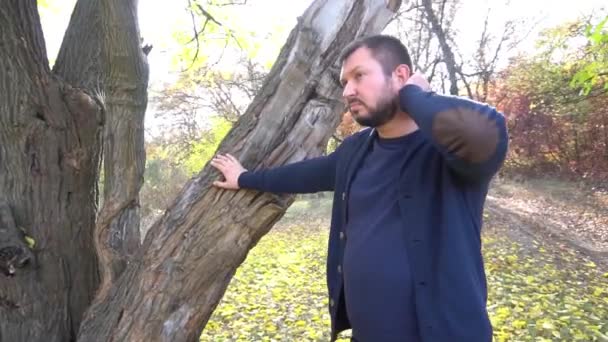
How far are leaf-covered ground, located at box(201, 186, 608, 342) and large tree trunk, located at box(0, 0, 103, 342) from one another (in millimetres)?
2668

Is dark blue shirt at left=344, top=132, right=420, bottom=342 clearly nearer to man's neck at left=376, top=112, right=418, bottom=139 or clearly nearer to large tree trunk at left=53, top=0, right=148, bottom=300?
man's neck at left=376, top=112, right=418, bottom=139

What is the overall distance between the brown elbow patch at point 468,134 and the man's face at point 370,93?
0.38 m

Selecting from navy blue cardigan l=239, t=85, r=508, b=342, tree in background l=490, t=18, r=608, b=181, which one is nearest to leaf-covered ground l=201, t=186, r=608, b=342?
navy blue cardigan l=239, t=85, r=508, b=342

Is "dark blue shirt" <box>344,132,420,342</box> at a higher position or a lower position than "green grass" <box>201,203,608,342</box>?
higher

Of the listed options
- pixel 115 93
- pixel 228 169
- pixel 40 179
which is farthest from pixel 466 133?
A: pixel 40 179

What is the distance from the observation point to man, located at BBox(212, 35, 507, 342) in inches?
65.4

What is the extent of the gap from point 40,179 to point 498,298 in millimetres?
5289

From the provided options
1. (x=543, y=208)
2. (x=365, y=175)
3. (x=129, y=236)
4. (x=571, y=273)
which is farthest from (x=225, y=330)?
(x=543, y=208)

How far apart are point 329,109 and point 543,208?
1294 cm

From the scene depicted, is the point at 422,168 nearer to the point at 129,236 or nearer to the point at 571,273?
the point at 129,236

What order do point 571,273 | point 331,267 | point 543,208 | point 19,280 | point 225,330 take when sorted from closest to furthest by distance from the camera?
point 331,267
point 19,280
point 225,330
point 571,273
point 543,208

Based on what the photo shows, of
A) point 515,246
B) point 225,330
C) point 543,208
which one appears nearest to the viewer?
point 225,330

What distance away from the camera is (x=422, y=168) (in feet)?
6.07

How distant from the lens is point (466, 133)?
1.57 m
